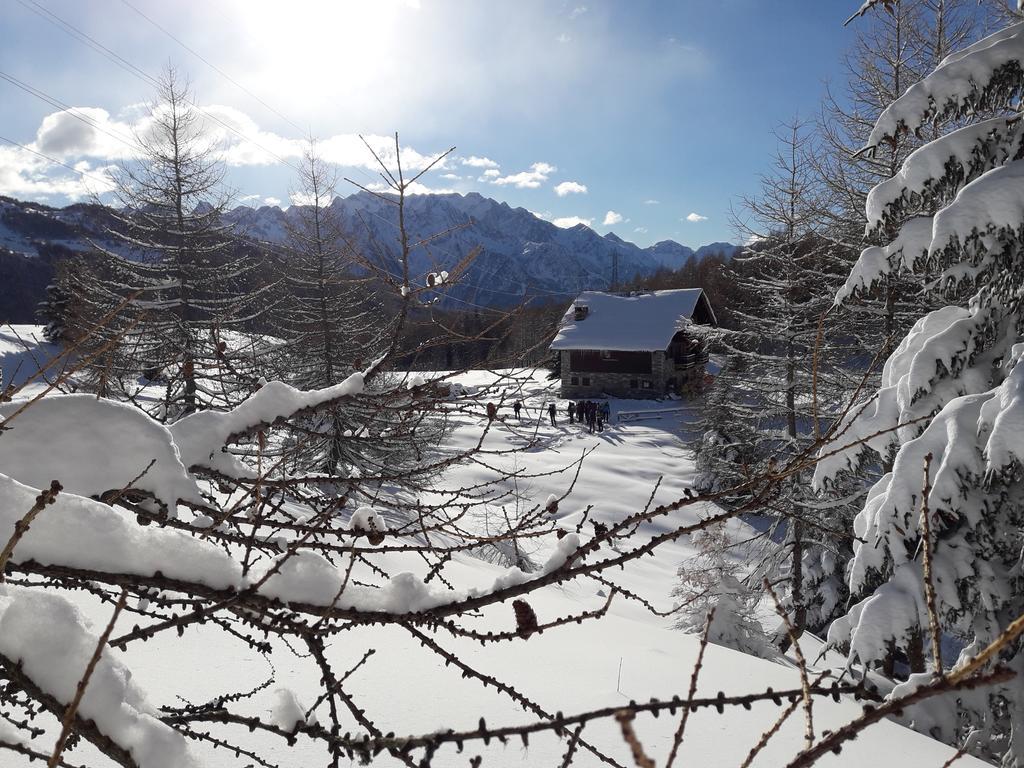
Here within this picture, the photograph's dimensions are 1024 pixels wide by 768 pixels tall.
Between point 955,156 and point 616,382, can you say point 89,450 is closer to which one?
point 955,156

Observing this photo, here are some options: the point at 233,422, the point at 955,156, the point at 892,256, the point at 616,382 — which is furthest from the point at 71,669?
the point at 616,382

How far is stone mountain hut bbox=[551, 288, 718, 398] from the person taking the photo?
33.2 meters

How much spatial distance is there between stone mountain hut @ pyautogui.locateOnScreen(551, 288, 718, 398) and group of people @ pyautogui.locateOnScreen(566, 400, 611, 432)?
171 inches

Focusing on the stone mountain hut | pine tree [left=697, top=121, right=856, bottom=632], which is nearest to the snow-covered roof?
the stone mountain hut

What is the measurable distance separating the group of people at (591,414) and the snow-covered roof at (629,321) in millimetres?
5341

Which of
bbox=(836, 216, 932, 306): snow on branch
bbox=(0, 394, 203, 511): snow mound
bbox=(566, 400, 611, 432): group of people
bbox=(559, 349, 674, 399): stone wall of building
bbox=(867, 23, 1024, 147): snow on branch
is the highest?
bbox=(867, 23, 1024, 147): snow on branch

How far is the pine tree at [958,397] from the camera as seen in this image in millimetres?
4191

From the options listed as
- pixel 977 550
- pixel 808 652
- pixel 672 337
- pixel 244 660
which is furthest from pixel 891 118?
pixel 672 337

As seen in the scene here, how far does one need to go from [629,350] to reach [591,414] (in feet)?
26.3

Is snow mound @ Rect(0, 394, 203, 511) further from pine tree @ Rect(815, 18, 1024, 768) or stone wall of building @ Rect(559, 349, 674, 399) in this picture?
stone wall of building @ Rect(559, 349, 674, 399)

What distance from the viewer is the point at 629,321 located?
115 ft

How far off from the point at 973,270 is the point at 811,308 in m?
7.47

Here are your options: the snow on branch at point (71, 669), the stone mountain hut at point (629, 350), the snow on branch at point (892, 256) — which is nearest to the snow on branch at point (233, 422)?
the snow on branch at point (71, 669)

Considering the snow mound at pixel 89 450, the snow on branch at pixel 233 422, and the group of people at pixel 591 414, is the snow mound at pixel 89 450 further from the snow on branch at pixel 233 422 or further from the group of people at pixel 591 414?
the group of people at pixel 591 414
